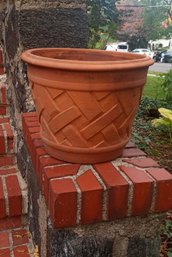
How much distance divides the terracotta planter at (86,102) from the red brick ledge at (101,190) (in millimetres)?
50

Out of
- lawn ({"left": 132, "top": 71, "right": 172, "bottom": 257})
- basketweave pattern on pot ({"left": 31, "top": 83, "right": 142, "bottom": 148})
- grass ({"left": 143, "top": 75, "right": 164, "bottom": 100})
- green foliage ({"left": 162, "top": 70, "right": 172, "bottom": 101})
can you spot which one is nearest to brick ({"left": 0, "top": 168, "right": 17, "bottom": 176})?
basketweave pattern on pot ({"left": 31, "top": 83, "right": 142, "bottom": 148})

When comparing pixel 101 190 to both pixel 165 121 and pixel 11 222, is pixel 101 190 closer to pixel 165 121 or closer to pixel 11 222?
pixel 11 222

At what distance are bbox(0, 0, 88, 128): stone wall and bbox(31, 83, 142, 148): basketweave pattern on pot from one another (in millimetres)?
515

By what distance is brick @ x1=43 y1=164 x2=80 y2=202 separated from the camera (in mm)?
1019

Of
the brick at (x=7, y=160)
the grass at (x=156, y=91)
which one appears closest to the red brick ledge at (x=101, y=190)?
the brick at (x=7, y=160)

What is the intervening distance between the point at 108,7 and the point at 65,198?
14.6ft

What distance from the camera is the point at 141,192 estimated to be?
100 centimetres

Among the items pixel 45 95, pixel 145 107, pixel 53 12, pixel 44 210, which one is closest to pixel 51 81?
pixel 45 95

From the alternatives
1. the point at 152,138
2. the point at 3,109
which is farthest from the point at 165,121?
the point at 3,109

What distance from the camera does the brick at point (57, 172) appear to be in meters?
1.02

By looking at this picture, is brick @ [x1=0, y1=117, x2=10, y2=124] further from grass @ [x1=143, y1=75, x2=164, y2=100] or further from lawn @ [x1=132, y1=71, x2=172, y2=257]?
grass @ [x1=143, y1=75, x2=164, y2=100]

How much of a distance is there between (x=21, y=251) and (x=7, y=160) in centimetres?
47

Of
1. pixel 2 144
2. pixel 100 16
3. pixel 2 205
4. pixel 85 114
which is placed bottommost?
pixel 2 205

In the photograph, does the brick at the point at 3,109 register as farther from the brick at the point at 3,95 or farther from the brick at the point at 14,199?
the brick at the point at 14,199
